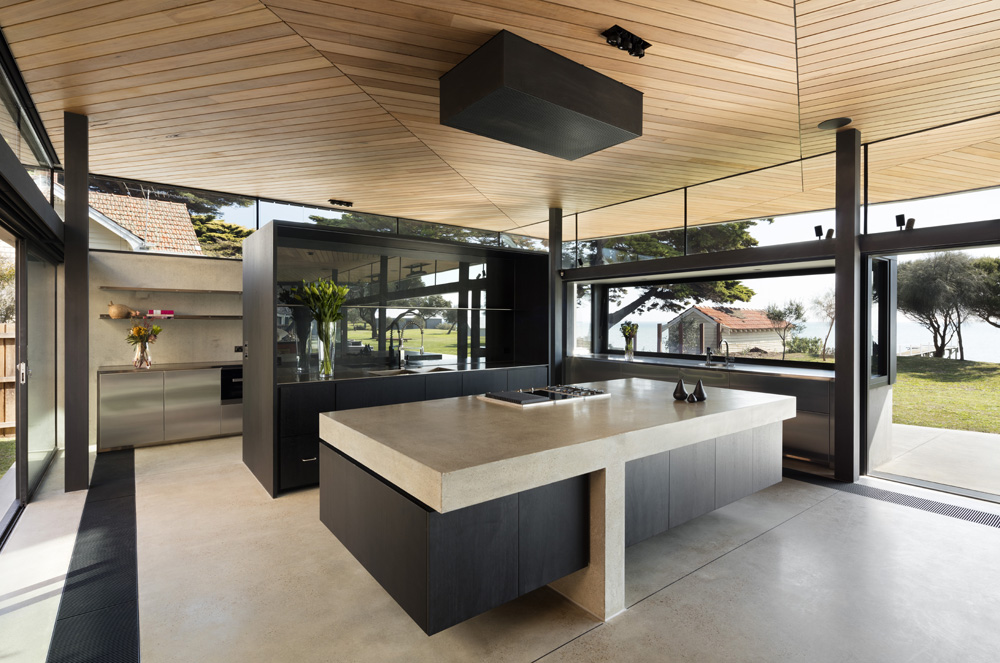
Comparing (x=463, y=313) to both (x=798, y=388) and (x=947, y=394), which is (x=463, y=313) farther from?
(x=947, y=394)

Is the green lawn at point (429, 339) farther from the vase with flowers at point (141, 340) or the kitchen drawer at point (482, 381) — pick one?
the vase with flowers at point (141, 340)

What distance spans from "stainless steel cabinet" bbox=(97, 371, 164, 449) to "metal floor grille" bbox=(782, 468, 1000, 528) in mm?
5978

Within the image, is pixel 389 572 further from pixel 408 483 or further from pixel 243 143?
pixel 243 143

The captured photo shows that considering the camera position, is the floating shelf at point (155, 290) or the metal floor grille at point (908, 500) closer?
the metal floor grille at point (908, 500)

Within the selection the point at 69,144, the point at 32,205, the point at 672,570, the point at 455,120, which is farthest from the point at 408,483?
the point at 69,144

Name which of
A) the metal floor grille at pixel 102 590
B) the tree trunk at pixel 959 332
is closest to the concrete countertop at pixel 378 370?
the metal floor grille at pixel 102 590

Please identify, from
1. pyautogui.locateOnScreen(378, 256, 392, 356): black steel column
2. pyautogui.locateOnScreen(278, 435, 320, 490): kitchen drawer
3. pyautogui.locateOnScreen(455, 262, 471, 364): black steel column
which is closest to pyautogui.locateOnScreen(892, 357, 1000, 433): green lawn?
pyautogui.locateOnScreen(455, 262, 471, 364): black steel column

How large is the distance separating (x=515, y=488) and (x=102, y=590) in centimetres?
217

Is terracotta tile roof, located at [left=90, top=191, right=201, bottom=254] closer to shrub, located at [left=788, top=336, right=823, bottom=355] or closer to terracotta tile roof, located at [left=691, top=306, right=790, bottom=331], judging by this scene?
terracotta tile roof, located at [left=691, top=306, right=790, bottom=331]

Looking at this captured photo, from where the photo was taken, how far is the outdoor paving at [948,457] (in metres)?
3.83

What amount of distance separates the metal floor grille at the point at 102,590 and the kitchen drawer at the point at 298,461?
0.93 m

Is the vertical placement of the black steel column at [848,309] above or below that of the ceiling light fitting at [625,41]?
below

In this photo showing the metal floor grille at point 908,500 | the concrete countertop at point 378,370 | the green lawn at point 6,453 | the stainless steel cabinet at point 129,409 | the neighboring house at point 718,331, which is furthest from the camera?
the neighboring house at point 718,331

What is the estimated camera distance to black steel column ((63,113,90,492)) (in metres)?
3.66
